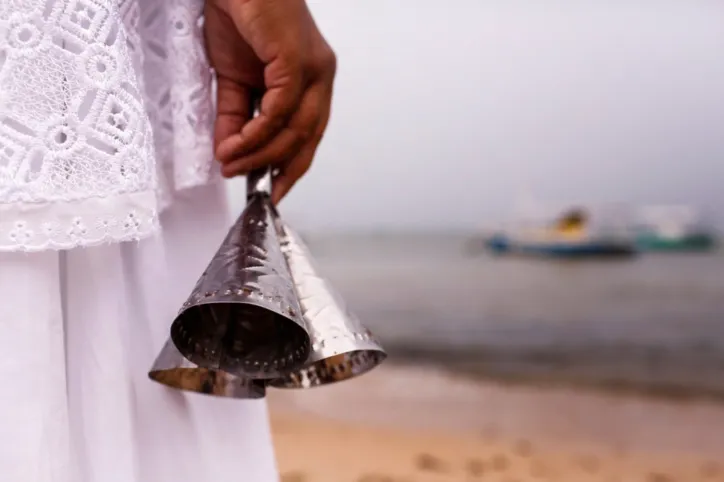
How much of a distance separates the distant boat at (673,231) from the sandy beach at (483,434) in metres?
13.1

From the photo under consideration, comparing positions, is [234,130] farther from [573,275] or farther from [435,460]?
[573,275]

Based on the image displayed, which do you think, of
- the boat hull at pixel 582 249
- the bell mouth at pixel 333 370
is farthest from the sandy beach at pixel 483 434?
the boat hull at pixel 582 249

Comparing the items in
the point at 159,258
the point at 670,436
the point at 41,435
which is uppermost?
the point at 159,258

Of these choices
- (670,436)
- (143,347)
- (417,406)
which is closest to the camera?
(143,347)

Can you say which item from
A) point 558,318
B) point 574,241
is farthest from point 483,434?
point 574,241

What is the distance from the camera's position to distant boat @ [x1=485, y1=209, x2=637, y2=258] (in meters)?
14.5

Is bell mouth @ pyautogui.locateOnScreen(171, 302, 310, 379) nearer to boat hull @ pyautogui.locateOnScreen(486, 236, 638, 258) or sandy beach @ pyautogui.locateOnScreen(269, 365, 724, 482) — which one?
sandy beach @ pyautogui.locateOnScreen(269, 365, 724, 482)

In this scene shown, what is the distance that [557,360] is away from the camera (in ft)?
17.8

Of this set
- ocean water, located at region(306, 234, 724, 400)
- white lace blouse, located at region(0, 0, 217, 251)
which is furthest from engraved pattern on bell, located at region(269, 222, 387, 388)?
ocean water, located at region(306, 234, 724, 400)

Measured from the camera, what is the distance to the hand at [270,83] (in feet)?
1.76

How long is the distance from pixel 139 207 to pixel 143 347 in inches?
6.3

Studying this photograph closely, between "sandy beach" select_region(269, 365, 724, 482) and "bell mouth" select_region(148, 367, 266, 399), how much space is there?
2034mm

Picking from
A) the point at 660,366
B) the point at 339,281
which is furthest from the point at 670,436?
the point at 339,281

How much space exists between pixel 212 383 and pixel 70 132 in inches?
10.0
